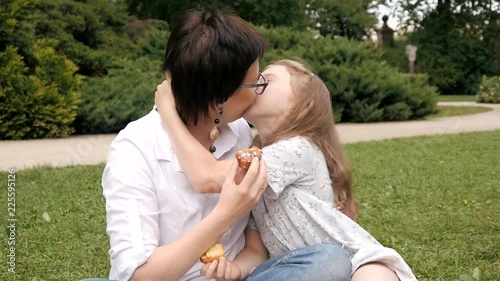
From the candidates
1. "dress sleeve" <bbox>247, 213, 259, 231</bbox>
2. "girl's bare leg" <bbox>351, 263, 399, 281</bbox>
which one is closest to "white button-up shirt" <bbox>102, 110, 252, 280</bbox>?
"dress sleeve" <bbox>247, 213, 259, 231</bbox>

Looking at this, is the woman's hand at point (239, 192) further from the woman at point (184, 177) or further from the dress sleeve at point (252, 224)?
the dress sleeve at point (252, 224)

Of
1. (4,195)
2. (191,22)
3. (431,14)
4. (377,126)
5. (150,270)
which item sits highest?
(191,22)

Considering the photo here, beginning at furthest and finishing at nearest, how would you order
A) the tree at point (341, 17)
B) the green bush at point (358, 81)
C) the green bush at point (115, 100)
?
the tree at point (341, 17), the green bush at point (358, 81), the green bush at point (115, 100)

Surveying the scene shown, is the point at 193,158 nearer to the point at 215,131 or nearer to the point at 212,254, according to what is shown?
the point at 215,131

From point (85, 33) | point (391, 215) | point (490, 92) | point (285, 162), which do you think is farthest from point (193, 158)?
point (490, 92)

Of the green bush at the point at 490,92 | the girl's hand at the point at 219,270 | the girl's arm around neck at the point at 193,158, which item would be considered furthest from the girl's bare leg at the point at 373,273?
the green bush at the point at 490,92

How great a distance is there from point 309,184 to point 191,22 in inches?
24.2

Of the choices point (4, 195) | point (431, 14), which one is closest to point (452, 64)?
point (431, 14)

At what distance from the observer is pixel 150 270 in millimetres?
1767

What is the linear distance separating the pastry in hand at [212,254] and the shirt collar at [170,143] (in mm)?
243

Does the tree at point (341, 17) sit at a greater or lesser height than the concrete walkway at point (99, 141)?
lesser

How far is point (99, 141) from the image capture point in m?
8.79

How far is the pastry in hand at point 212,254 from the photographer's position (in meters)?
1.82

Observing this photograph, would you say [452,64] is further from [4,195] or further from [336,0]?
[4,195]
